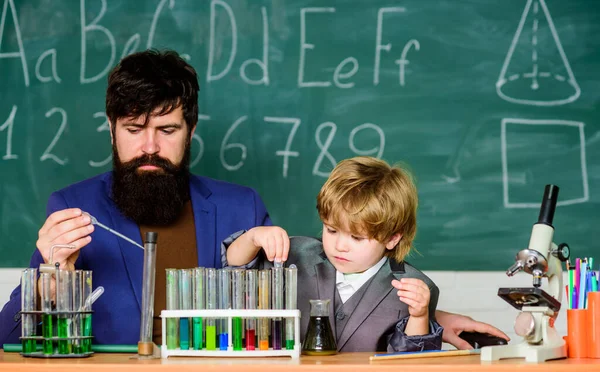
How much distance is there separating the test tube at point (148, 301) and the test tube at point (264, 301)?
0.78 feet

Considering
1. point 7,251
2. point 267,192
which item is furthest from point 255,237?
point 7,251

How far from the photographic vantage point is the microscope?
5.80ft

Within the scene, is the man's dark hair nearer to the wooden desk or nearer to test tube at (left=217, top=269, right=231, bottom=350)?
test tube at (left=217, top=269, right=231, bottom=350)

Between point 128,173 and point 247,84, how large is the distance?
0.89m

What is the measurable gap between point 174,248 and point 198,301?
75cm

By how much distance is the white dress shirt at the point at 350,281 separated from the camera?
229 cm

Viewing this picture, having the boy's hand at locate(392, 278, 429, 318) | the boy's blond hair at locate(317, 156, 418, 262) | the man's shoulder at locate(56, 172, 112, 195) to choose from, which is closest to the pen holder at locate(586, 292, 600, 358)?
the boy's hand at locate(392, 278, 429, 318)

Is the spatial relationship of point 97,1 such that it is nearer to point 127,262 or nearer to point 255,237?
point 127,262

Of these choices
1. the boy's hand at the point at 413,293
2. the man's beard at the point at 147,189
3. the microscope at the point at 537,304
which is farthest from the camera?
the man's beard at the point at 147,189

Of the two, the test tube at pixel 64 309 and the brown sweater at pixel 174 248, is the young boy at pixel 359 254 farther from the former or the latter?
the test tube at pixel 64 309

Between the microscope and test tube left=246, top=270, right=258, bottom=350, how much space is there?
496 millimetres

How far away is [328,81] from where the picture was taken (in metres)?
3.33

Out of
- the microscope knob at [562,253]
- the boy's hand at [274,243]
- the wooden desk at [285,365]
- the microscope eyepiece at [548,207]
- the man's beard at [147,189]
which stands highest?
the man's beard at [147,189]

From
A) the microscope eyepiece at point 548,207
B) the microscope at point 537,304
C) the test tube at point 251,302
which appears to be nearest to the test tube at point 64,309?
the test tube at point 251,302
